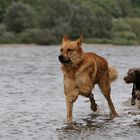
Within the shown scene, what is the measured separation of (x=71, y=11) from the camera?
342 feet

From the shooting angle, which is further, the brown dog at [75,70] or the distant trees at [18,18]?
the distant trees at [18,18]

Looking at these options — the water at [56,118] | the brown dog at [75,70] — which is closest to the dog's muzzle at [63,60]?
the brown dog at [75,70]

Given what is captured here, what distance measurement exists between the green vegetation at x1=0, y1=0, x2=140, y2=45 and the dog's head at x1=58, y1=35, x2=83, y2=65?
251ft

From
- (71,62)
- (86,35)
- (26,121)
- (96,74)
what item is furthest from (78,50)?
(86,35)

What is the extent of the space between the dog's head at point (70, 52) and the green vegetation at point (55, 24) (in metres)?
76.4

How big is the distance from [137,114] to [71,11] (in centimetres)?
8867

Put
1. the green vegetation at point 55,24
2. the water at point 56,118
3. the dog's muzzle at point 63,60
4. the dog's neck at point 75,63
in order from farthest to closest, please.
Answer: the green vegetation at point 55,24 → the dog's neck at point 75,63 → the dog's muzzle at point 63,60 → the water at point 56,118

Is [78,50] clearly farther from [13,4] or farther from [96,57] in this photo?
[13,4]

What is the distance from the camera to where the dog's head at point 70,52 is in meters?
13.8

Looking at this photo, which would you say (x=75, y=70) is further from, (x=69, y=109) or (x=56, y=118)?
(x=56, y=118)

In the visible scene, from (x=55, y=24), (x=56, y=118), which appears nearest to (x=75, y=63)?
(x=56, y=118)

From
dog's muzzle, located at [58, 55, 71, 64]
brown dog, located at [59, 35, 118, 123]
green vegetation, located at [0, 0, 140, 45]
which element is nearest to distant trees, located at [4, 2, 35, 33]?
green vegetation, located at [0, 0, 140, 45]

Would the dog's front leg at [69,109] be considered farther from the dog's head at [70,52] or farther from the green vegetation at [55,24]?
the green vegetation at [55,24]

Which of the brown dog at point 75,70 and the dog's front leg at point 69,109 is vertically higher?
the brown dog at point 75,70
